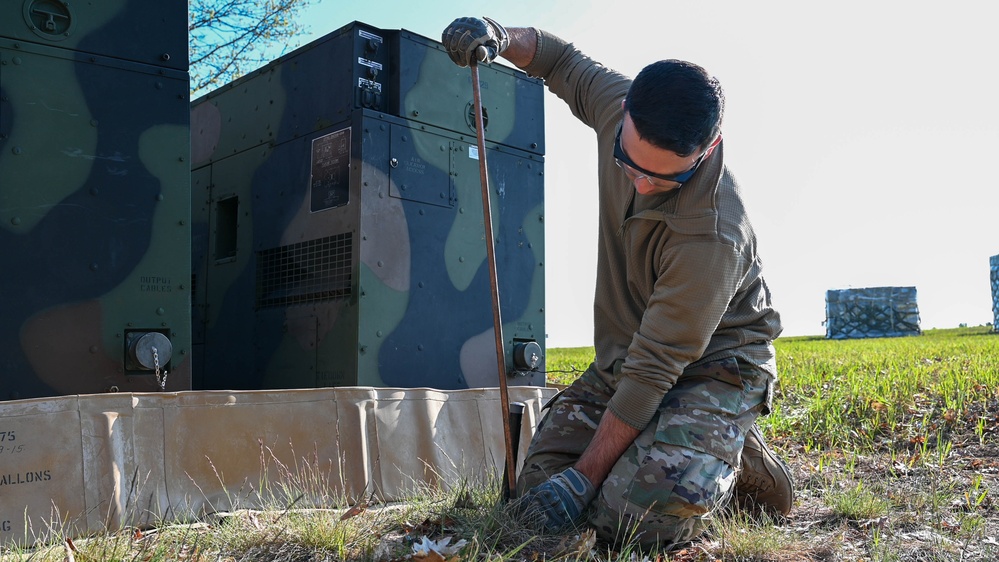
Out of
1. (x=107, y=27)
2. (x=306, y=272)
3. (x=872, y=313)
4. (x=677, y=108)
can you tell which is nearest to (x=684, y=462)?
(x=677, y=108)

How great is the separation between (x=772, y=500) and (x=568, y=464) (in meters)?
0.82

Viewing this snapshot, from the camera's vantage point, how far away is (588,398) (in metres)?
3.66

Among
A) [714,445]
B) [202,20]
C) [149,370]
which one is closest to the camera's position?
[714,445]

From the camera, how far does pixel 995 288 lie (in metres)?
26.5

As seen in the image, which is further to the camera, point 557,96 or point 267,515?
point 557,96

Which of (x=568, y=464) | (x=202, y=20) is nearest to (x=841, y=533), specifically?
(x=568, y=464)

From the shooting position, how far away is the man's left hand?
3035 mm

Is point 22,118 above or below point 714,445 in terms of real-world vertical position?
above

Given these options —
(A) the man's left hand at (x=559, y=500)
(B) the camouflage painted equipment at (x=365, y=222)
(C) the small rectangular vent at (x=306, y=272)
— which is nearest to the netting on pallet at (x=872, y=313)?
(B) the camouflage painted equipment at (x=365, y=222)

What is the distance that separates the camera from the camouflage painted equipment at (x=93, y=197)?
3.95 metres

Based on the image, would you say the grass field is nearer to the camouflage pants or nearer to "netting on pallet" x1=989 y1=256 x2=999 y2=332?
the camouflage pants

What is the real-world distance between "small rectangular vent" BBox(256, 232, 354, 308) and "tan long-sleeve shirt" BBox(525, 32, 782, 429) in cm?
167

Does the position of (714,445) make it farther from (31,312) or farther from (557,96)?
(31,312)

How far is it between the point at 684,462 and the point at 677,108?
47.0 inches
